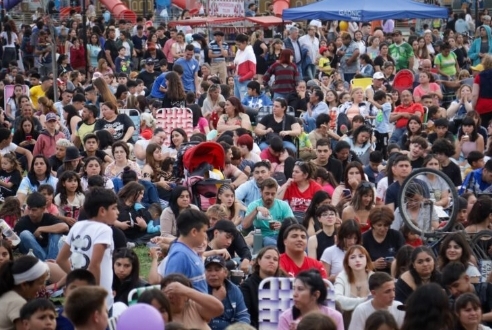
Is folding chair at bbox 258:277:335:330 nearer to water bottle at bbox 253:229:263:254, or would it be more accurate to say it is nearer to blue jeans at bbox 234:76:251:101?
water bottle at bbox 253:229:263:254

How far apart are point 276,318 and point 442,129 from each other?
798 cm

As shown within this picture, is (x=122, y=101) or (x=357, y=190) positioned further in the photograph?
(x=122, y=101)

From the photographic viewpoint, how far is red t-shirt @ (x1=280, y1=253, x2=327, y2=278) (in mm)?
9775

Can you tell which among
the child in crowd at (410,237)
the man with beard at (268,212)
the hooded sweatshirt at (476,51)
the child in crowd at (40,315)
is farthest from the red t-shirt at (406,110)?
the child in crowd at (40,315)

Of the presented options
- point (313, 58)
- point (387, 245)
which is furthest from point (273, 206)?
point (313, 58)

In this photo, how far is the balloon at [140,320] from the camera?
5.84 meters

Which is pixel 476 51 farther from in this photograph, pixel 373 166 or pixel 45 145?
pixel 45 145

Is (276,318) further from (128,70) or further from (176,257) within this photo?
(128,70)

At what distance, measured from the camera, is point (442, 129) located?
1622 cm

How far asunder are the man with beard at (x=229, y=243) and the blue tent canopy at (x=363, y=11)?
53.4ft

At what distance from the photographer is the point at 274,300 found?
8.81 m

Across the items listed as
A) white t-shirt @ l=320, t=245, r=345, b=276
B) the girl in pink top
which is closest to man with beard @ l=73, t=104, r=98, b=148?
the girl in pink top

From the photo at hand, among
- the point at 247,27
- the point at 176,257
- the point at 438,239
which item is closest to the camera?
the point at 176,257

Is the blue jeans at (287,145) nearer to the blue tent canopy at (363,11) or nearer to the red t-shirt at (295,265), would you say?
the red t-shirt at (295,265)
